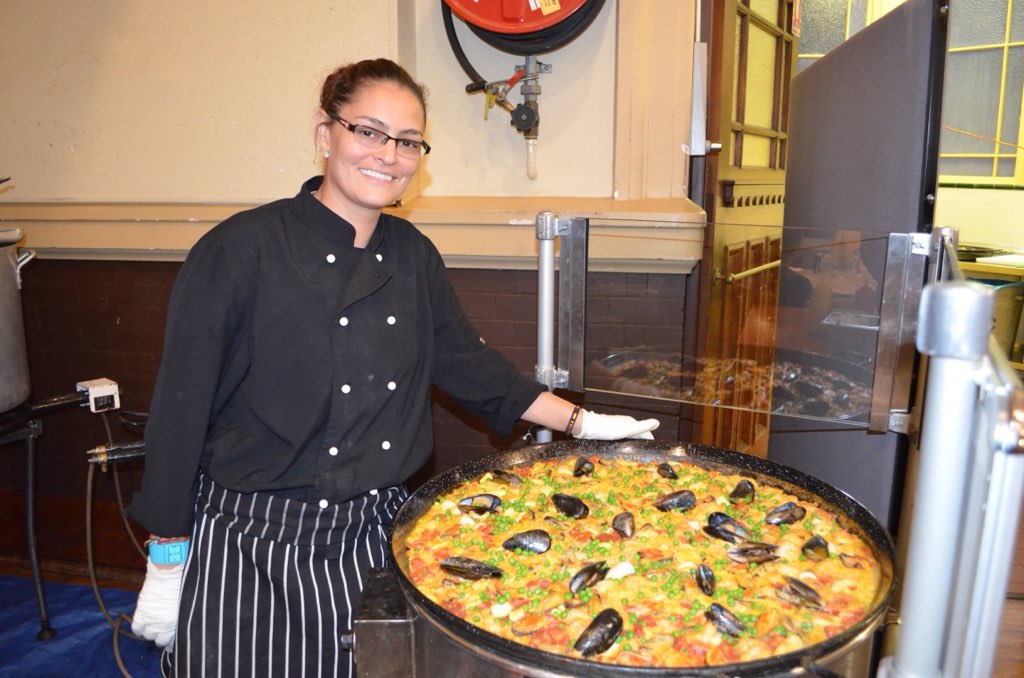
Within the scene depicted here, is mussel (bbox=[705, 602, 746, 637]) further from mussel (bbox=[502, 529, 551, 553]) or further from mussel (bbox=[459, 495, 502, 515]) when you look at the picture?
mussel (bbox=[459, 495, 502, 515])

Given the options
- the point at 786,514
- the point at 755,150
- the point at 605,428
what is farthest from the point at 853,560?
the point at 755,150

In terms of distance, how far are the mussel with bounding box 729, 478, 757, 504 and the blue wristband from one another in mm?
1357

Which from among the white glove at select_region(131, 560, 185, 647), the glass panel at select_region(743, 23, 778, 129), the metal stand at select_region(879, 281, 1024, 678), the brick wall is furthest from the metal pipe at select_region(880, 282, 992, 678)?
the glass panel at select_region(743, 23, 778, 129)

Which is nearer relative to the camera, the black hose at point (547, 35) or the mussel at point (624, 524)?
the mussel at point (624, 524)

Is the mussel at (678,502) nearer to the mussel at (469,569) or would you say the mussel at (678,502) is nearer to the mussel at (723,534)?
the mussel at (723,534)

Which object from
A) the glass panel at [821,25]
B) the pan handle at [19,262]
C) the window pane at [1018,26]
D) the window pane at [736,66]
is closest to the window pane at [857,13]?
the glass panel at [821,25]

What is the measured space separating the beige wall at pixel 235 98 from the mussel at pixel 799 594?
7.12ft

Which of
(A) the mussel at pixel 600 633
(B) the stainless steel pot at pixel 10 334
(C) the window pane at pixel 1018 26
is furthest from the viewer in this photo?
(C) the window pane at pixel 1018 26

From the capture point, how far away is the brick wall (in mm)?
3498

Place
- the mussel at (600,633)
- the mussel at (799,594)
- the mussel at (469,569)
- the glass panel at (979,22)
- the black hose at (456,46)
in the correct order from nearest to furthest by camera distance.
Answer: the mussel at (600,633) < the mussel at (799,594) < the mussel at (469,569) < the black hose at (456,46) < the glass panel at (979,22)

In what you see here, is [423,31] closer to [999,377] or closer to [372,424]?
[372,424]

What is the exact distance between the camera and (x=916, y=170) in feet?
6.87

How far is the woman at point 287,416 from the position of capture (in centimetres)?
186

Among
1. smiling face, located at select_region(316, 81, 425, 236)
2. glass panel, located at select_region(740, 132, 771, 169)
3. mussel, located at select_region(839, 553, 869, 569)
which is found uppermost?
glass panel, located at select_region(740, 132, 771, 169)
